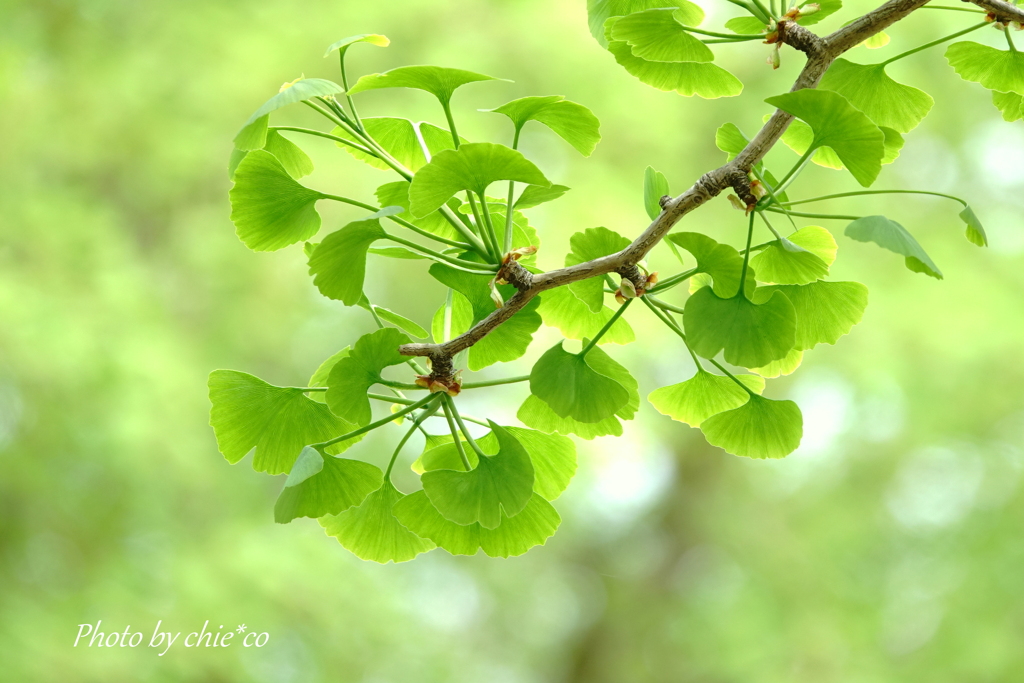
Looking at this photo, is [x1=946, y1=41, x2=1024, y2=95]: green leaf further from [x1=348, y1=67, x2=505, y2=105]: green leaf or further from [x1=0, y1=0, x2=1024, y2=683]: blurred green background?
[x1=0, y1=0, x2=1024, y2=683]: blurred green background

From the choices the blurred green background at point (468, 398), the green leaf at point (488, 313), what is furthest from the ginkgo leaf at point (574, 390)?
the blurred green background at point (468, 398)

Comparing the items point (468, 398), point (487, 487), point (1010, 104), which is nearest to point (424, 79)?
point (487, 487)

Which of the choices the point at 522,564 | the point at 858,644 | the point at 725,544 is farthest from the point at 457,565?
the point at 858,644

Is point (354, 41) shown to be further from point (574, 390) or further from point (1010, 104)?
point (1010, 104)

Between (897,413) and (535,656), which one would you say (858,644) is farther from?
(535,656)

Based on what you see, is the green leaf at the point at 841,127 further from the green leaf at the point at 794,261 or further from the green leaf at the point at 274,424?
the green leaf at the point at 274,424

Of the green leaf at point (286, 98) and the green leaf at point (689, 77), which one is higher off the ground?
the green leaf at point (689, 77)
